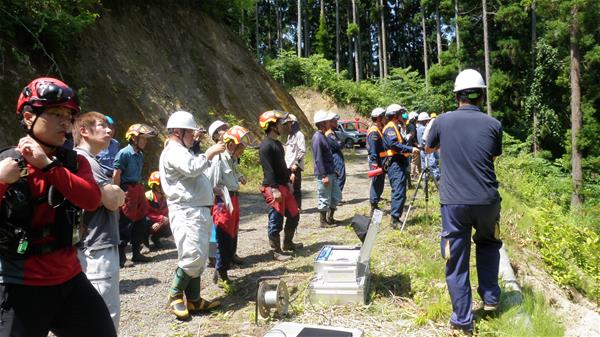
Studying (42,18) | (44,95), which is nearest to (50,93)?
(44,95)

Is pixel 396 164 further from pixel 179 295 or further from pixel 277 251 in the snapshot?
pixel 179 295

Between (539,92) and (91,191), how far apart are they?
31170 mm

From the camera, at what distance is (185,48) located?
54.0 feet

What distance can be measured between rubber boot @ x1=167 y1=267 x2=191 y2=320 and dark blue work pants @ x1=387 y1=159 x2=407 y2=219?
3775 millimetres

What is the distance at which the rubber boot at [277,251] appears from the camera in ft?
21.4

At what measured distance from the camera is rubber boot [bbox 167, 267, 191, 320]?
4520mm

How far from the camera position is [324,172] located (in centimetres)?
835

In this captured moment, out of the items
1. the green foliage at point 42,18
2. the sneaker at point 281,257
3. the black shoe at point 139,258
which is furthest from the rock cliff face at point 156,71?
the sneaker at point 281,257

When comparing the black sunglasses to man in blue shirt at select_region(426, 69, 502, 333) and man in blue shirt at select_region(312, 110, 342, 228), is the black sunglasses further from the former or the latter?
man in blue shirt at select_region(312, 110, 342, 228)

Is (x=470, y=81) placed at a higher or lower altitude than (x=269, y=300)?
higher

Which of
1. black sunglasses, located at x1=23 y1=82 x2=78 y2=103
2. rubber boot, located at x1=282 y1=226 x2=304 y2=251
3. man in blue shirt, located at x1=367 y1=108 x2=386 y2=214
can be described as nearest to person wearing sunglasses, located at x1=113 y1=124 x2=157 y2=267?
rubber boot, located at x1=282 y1=226 x2=304 y2=251

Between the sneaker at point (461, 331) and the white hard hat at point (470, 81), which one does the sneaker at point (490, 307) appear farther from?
the white hard hat at point (470, 81)

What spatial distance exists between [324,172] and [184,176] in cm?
411

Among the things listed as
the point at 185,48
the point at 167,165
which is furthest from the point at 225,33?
the point at 167,165
